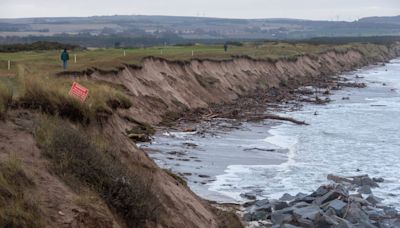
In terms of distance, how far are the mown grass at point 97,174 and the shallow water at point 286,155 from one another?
564cm

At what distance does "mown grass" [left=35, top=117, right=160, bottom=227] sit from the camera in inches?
368

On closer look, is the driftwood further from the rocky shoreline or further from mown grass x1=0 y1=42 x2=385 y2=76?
the rocky shoreline

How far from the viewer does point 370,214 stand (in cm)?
1398

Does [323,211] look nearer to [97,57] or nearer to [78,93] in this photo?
[78,93]

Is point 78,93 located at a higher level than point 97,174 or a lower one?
→ higher

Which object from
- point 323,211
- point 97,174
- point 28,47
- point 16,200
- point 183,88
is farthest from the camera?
point 28,47

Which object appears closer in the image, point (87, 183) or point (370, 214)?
point (87, 183)

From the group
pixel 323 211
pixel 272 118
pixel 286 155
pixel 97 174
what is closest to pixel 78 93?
pixel 97 174

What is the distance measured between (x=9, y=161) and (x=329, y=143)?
1831cm

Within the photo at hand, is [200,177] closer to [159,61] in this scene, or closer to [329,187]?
[329,187]

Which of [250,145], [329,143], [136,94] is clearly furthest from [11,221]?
[136,94]

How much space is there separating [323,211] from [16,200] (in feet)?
24.0

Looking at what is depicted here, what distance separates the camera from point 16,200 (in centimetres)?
796

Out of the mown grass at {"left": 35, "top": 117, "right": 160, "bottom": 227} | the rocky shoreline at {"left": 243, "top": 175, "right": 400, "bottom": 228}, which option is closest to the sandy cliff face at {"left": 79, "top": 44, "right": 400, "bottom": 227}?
the mown grass at {"left": 35, "top": 117, "right": 160, "bottom": 227}
